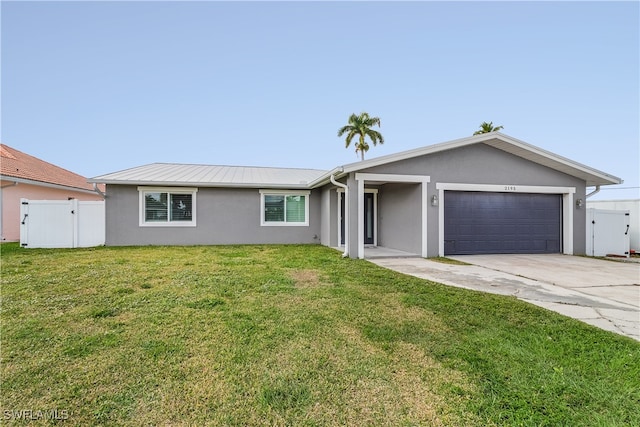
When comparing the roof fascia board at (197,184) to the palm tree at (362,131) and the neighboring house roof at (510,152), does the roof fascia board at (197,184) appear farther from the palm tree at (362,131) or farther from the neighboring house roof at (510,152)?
the palm tree at (362,131)

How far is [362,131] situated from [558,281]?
23520 mm

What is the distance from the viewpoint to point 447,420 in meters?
2.12

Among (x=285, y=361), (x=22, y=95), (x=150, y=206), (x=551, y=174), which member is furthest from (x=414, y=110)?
(x=22, y=95)

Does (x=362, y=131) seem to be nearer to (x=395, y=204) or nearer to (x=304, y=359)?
(x=395, y=204)

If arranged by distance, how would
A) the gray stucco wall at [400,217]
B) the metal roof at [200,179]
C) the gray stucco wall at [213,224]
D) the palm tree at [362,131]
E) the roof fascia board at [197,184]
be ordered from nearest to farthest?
the gray stucco wall at [400,217], the roof fascia board at [197,184], the metal roof at [200,179], the gray stucco wall at [213,224], the palm tree at [362,131]

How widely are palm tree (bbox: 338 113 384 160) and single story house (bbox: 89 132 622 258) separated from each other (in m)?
16.3

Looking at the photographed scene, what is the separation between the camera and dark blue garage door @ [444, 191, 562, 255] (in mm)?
9867

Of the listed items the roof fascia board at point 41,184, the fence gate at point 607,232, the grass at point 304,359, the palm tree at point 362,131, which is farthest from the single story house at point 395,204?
the palm tree at point 362,131

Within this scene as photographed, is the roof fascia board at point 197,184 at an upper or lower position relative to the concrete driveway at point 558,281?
upper

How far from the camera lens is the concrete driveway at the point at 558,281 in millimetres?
4137

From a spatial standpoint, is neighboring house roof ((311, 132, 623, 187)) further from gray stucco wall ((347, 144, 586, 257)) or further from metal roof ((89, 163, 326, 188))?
metal roof ((89, 163, 326, 188))

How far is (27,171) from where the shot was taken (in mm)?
14203

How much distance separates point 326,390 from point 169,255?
7.91 m

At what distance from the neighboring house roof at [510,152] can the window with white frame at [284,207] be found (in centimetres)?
231
